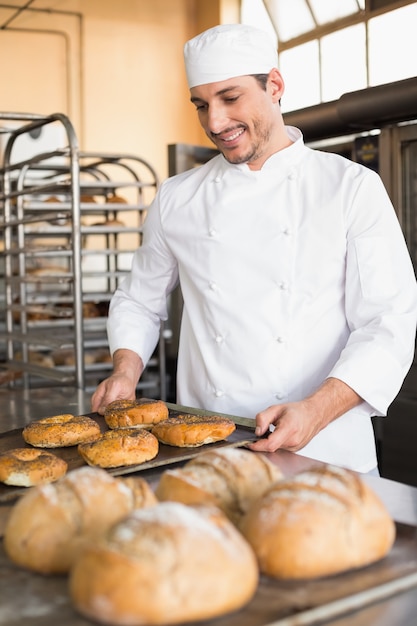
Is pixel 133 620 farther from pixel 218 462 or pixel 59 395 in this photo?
pixel 59 395

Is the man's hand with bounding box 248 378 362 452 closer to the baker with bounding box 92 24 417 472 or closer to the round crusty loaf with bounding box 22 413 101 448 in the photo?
the baker with bounding box 92 24 417 472

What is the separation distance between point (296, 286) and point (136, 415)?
0.51 m

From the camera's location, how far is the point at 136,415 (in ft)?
5.41

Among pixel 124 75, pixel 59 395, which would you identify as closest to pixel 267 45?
pixel 59 395

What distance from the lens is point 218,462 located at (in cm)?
106

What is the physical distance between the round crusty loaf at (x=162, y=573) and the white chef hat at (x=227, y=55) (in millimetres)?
1280

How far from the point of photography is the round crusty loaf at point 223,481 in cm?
98

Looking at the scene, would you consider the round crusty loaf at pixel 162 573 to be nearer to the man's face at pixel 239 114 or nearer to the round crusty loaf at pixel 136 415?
the round crusty loaf at pixel 136 415

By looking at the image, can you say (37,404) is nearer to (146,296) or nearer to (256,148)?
A: (146,296)

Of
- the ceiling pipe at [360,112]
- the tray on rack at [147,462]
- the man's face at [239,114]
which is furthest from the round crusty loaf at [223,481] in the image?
the ceiling pipe at [360,112]

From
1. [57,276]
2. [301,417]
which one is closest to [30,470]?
[301,417]

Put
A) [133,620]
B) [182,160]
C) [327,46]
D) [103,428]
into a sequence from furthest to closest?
[327,46], [182,160], [103,428], [133,620]

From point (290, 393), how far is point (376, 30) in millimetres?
5325

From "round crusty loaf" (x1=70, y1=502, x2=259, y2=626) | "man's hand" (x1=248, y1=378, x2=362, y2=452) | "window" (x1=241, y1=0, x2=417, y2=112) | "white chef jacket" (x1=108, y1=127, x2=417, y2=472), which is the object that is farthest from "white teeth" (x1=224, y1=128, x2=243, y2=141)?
"window" (x1=241, y1=0, x2=417, y2=112)
